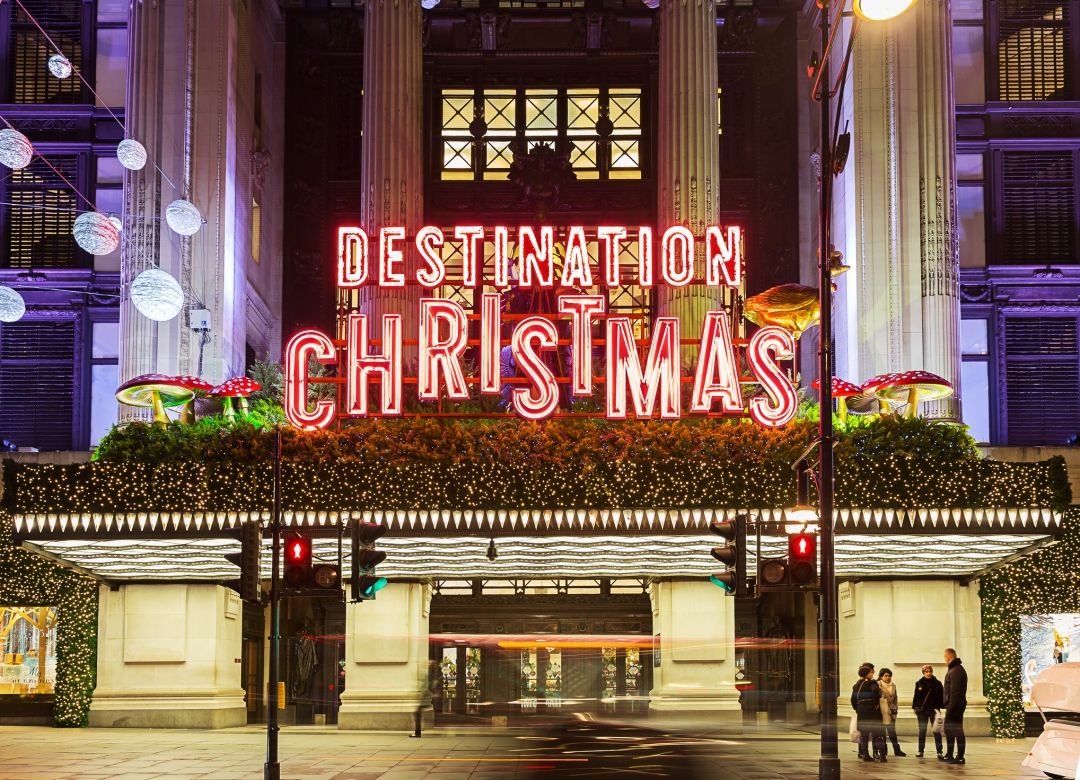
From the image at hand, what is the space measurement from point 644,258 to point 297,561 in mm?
15194

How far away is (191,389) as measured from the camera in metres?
28.5

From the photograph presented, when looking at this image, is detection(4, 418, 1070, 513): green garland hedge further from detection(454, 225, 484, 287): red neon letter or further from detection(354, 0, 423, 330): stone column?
detection(354, 0, 423, 330): stone column

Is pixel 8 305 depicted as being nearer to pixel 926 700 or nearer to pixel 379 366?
pixel 379 366

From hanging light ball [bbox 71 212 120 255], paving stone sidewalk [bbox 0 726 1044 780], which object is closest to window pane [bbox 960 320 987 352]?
paving stone sidewalk [bbox 0 726 1044 780]

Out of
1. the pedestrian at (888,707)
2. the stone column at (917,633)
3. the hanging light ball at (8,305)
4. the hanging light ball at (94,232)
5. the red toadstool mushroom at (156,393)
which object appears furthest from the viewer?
the stone column at (917,633)

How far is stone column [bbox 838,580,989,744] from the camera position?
96.0 feet

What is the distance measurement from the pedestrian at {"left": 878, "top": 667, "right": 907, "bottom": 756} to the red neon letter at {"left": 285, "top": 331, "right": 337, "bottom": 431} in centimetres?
1247

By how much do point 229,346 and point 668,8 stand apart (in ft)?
51.0

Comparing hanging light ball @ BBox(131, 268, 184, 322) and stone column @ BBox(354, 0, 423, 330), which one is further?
stone column @ BBox(354, 0, 423, 330)

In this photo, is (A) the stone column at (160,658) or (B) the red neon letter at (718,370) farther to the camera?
(A) the stone column at (160,658)

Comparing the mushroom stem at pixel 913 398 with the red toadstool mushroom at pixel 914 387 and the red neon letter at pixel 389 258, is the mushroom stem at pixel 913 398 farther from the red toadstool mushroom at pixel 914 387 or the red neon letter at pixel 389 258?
the red neon letter at pixel 389 258

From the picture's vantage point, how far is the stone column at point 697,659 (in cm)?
3098

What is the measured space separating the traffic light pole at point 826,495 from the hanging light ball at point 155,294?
48.1ft

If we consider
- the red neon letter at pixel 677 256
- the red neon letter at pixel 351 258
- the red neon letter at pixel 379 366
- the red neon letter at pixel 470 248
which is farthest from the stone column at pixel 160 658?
the red neon letter at pixel 677 256
